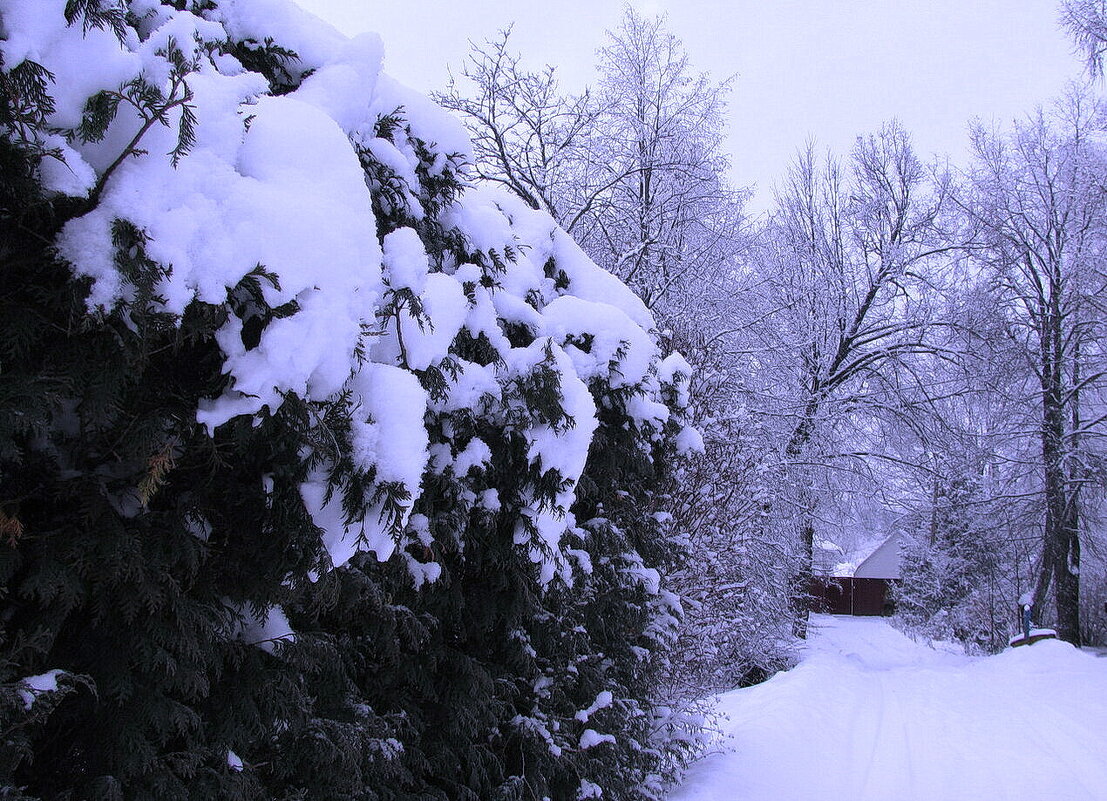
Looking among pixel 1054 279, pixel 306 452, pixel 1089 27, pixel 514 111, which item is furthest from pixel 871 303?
pixel 306 452

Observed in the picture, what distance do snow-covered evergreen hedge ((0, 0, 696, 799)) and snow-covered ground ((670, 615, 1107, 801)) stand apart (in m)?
3.05

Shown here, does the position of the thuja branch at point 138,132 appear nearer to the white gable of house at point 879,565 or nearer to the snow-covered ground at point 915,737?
the snow-covered ground at point 915,737

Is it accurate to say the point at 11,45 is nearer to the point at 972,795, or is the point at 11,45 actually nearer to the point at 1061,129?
the point at 972,795

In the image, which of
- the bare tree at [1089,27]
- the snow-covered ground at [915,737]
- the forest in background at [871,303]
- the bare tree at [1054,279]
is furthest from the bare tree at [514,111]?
the bare tree at [1054,279]

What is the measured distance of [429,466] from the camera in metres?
2.49

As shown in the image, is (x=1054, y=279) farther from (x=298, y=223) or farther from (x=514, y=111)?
(x=298, y=223)

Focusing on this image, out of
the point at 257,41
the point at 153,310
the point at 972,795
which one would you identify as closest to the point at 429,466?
the point at 153,310

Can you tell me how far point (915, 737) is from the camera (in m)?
7.17

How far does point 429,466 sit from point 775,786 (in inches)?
158

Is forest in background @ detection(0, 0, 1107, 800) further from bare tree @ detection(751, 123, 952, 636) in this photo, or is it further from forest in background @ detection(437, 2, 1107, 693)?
bare tree @ detection(751, 123, 952, 636)

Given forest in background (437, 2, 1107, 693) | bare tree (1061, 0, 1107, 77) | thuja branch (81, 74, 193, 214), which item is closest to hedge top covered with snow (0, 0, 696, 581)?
thuja branch (81, 74, 193, 214)

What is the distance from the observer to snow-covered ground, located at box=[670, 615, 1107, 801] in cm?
521

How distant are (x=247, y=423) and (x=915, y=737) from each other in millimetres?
7733

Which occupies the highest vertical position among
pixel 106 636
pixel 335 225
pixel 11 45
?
pixel 11 45
